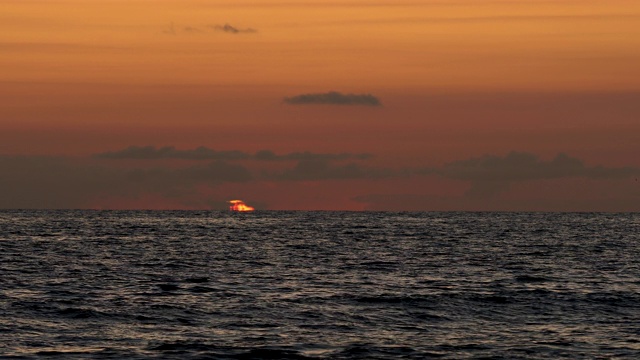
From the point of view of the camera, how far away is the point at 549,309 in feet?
155

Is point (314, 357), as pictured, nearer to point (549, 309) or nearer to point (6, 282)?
point (549, 309)

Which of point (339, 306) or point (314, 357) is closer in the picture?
point (314, 357)

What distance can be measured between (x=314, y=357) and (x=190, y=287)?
22.3 m

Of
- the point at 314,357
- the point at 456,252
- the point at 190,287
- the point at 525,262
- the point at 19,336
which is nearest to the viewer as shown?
the point at 314,357

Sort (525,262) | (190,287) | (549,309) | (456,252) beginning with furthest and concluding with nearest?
(456,252)
(525,262)
(190,287)
(549,309)

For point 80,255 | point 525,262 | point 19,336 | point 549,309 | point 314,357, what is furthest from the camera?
point 80,255

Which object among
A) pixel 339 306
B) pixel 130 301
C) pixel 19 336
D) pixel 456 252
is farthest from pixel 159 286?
pixel 456 252

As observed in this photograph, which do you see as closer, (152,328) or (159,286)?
(152,328)

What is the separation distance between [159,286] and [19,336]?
18.0m

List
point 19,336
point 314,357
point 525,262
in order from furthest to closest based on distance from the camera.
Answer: point 525,262, point 19,336, point 314,357

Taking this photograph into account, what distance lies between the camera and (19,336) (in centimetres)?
3838

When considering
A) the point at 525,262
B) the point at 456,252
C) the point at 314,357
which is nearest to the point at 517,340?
the point at 314,357

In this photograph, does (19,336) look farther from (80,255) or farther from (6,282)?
(80,255)

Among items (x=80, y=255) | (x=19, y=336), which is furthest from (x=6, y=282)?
(x=80, y=255)
